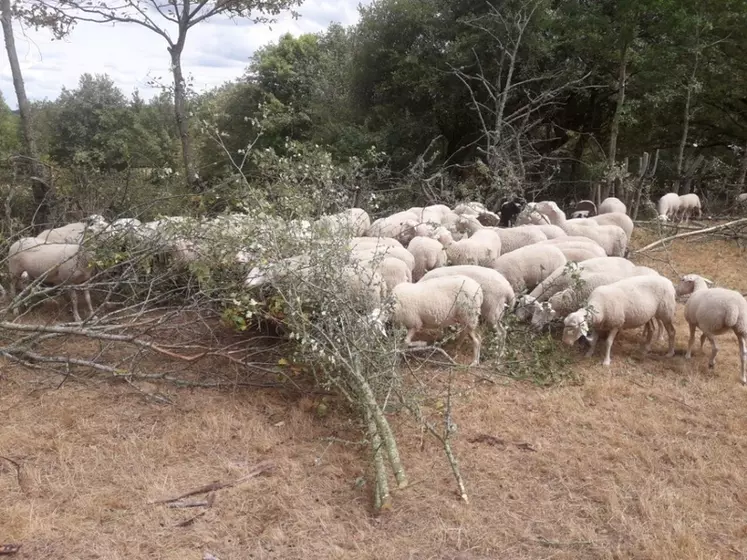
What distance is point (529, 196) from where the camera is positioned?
14.1 metres

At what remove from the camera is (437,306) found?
579 centimetres

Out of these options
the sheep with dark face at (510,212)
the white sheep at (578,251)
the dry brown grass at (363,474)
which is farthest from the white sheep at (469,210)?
the dry brown grass at (363,474)

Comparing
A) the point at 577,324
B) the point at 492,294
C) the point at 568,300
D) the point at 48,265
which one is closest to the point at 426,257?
the point at 492,294

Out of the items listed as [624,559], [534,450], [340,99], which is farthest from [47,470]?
[340,99]

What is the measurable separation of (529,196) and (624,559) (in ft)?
37.7

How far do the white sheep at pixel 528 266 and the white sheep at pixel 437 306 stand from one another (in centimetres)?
148

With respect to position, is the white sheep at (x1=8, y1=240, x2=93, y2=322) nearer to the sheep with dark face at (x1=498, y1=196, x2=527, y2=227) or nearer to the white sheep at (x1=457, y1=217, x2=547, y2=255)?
the white sheep at (x1=457, y1=217, x2=547, y2=255)

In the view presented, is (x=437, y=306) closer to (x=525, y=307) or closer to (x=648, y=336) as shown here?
(x=525, y=307)

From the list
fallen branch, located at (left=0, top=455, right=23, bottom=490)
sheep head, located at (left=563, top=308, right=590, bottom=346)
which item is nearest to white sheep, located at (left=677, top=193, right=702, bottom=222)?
sheep head, located at (left=563, top=308, right=590, bottom=346)

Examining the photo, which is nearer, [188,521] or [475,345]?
[188,521]

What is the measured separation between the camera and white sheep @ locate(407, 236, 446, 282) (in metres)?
7.61

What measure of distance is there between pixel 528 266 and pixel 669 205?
28.8ft

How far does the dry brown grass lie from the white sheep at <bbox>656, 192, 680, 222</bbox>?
9.22 metres

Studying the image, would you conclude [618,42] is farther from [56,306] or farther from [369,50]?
[56,306]
